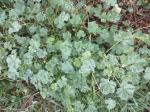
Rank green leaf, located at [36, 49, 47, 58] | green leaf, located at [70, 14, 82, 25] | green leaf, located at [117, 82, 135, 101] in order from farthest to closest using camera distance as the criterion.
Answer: green leaf, located at [70, 14, 82, 25] < green leaf, located at [36, 49, 47, 58] < green leaf, located at [117, 82, 135, 101]

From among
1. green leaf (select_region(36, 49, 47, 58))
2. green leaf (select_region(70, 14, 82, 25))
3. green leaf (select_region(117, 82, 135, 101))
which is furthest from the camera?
green leaf (select_region(70, 14, 82, 25))

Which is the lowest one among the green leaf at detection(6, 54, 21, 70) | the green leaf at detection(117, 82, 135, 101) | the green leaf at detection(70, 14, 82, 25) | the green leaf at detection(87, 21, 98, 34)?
the green leaf at detection(117, 82, 135, 101)

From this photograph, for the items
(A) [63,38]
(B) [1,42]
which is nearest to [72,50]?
(A) [63,38]

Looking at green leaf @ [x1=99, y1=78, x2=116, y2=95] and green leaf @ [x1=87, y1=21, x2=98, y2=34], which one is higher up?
green leaf @ [x1=87, y1=21, x2=98, y2=34]

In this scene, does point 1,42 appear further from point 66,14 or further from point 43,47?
point 66,14

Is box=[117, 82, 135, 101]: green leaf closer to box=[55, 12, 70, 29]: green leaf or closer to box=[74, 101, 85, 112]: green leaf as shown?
box=[74, 101, 85, 112]: green leaf

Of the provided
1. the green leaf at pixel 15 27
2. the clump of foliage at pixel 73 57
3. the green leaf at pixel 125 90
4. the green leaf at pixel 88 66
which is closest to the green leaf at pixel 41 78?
the clump of foliage at pixel 73 57

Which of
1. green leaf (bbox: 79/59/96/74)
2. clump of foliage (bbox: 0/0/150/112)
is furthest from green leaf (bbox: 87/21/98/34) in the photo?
green leaf (bbox: 79/59/96/74)

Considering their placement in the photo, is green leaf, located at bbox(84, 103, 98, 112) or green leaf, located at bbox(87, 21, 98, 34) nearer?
green leaf, located at bbox(84, 103, 98, 112)
